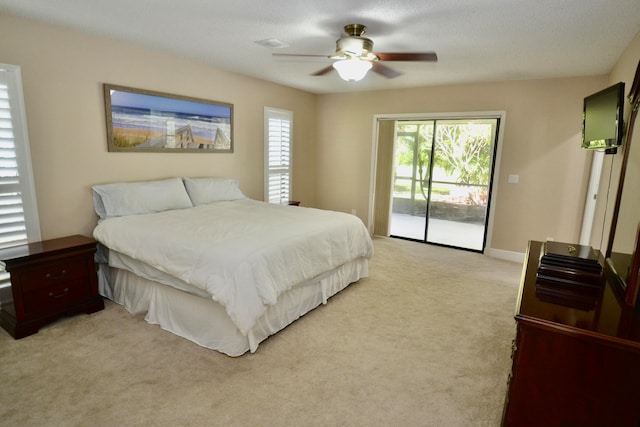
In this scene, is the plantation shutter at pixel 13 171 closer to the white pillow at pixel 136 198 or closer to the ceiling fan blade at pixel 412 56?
the white pillow at pixel 136 198

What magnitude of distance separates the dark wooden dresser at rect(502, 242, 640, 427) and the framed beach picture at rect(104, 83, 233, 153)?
373 cm

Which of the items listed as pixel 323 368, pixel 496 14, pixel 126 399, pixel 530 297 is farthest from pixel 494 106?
pixel 126 399

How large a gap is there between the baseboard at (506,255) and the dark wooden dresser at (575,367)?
3545mm

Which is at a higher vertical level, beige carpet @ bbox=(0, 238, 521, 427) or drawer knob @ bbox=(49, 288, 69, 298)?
drawer knob @ bbox=(49, 288, 69, 298)

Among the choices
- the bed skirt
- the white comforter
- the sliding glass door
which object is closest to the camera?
the white comforter

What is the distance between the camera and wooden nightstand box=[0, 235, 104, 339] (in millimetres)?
2574

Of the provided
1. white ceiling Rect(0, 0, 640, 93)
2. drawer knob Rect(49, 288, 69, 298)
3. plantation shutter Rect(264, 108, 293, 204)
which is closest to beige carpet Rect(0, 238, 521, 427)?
drawer knob Rect(49, 288, 69, 298)

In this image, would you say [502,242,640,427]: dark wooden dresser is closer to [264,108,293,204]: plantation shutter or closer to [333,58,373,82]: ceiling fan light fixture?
[333,58,373,82]: ceiling fan light fixture

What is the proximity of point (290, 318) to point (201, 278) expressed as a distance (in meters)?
0.88

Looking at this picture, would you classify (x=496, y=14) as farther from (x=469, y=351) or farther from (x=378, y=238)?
(x=378, y=238)

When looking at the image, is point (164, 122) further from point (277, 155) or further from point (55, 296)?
point (55, 296)

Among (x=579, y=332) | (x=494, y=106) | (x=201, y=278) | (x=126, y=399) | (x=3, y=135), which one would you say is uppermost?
(x=494, y=106)

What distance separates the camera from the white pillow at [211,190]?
13.4 ft

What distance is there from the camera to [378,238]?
5906mm
